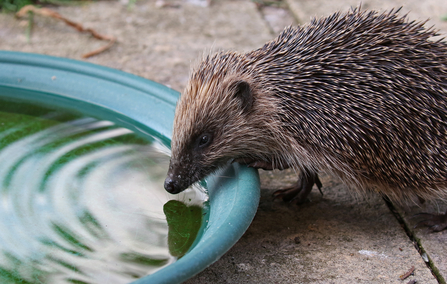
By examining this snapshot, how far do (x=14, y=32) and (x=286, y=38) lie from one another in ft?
13.9

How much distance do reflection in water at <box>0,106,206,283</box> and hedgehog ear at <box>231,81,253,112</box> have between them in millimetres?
733

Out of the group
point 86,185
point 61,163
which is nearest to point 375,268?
point 86,185

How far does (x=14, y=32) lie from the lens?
6.21 metres

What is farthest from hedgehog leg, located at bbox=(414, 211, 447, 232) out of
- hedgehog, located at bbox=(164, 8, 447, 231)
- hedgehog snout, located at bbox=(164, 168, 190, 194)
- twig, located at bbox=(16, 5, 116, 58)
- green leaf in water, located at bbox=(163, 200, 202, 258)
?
twig, located at bbox=(16, 5, 116, 58)

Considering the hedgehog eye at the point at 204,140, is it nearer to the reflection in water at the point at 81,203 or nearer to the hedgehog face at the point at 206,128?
the hedgehog face at the point at 206,128

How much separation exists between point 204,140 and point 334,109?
91 centimetres

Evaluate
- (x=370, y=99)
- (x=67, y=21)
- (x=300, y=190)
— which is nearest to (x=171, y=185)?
(x=300, y=190)

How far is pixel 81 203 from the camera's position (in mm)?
3217

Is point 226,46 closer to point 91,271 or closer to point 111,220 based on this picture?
point 111,220

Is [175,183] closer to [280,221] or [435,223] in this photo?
[280,221]

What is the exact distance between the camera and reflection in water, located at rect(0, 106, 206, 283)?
8.98 feet

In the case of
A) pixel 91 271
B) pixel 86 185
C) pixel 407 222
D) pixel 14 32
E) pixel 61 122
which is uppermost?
pixel 14 32

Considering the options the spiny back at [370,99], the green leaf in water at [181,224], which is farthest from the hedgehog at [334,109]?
the green leaf in water at [181,224]

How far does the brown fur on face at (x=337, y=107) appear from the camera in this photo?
10.3ft
